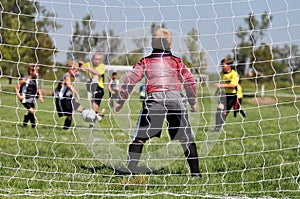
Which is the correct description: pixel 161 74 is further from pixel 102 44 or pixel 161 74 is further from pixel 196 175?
pixel 102 44

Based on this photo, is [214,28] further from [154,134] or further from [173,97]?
[154,134]

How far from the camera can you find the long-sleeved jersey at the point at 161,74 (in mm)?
4185

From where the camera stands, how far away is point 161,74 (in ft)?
13.8

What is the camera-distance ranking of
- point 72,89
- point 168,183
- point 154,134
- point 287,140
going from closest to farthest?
point 168,183 < point 154,134 < point 287,140 < point 72,89

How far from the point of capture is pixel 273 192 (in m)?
3.67

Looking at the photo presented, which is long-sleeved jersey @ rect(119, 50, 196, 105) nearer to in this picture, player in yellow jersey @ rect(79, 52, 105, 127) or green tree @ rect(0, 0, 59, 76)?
green tree @ rect(0, 0, 59, 76)

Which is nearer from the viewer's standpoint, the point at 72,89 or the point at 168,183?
the point at 168,183

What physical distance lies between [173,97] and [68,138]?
319 centimetres

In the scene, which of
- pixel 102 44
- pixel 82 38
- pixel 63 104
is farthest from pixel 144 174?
pixel 63 104

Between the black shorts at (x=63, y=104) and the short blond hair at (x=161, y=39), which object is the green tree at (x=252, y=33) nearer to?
the short blond hair at (x=161, y=39)

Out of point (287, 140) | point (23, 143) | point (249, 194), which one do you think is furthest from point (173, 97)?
point (287, 140)

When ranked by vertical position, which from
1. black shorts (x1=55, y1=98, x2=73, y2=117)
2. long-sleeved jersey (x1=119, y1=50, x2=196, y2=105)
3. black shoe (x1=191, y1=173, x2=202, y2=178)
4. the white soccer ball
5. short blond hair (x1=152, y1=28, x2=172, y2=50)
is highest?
short blond hair (x1=152, y1=28, x2=172, y2=50)

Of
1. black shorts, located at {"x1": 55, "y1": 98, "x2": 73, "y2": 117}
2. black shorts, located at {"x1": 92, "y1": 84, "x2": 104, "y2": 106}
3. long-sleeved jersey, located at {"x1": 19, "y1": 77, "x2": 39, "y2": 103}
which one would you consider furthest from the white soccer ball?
long-sleeved jersey, located at {"x1": 19, "y1": 77, "x2": 39, "y2": 103}

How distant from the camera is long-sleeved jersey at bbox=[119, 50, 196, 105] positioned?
13.7 ft
